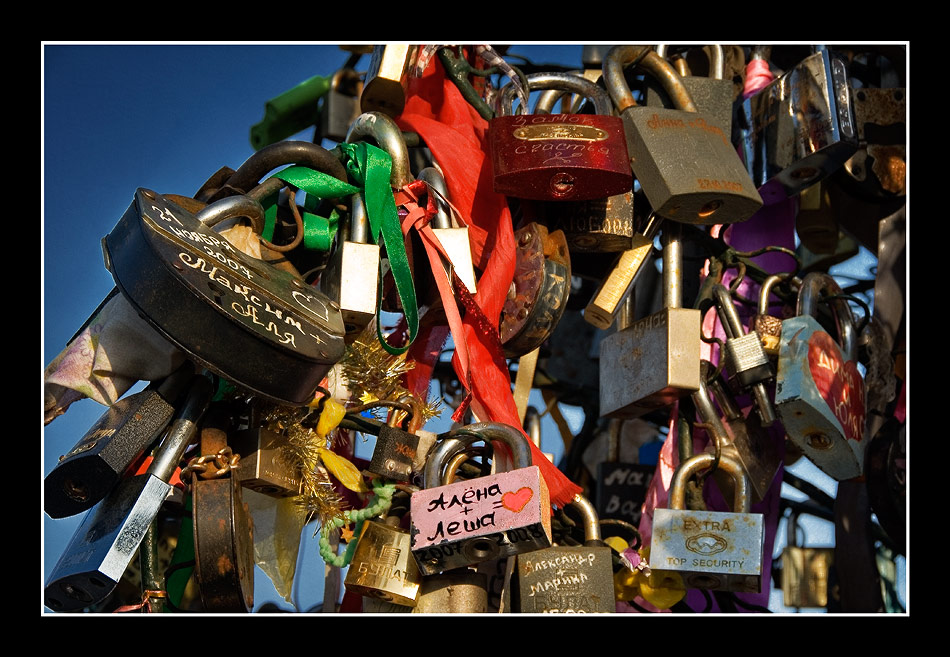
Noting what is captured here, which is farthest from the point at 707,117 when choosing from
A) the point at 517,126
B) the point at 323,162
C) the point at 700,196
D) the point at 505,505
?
the point at 505,505

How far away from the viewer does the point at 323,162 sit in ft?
8.30

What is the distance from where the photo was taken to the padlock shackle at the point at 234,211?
2.25 m

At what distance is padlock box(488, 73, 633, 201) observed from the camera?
2.63 metres

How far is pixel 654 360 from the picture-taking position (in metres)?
2.78

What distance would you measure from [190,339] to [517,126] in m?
0.94

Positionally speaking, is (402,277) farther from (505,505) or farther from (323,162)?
(505,505)

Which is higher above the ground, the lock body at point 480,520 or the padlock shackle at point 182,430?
the padlock shackle at point 182,430

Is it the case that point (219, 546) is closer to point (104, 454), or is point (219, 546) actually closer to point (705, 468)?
point (104, 454)

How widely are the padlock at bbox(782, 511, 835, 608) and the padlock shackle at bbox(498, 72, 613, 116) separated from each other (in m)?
1.74

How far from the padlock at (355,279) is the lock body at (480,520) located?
1.08 feet

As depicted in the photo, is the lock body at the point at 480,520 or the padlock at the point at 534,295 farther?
the padlock at the point at 534,295

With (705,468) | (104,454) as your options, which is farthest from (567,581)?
(104,454)

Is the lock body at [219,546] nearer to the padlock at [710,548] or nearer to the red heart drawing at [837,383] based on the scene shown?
the padlock at [710,548]

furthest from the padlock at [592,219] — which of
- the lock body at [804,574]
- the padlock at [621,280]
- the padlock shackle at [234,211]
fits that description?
the lock body at [804,574]
